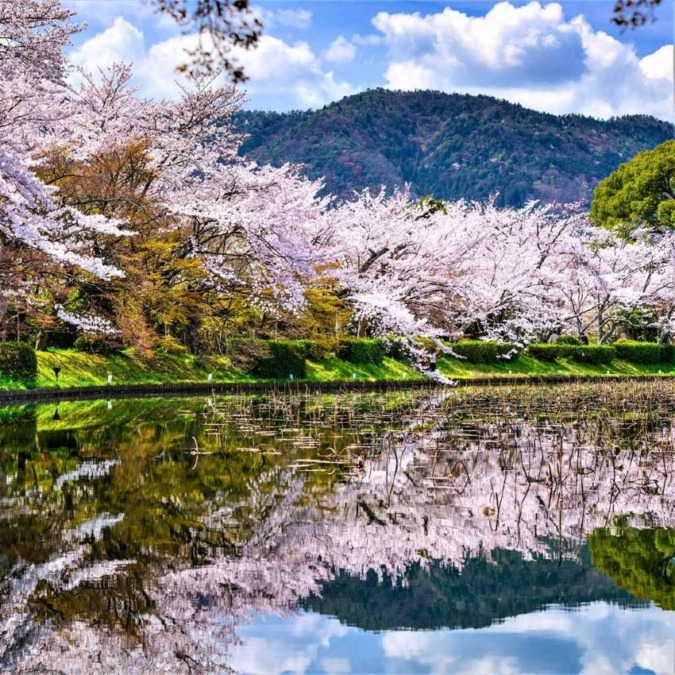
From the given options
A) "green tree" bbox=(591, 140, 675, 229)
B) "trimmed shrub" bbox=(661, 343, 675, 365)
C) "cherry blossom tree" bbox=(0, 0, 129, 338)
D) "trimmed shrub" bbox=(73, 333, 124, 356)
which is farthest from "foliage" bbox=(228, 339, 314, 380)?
"green tree" bbox=(591, 140, 675, 229)

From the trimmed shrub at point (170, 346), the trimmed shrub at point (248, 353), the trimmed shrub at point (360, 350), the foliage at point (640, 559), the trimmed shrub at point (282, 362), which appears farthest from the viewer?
the trimmed shrub at point (360, 350)

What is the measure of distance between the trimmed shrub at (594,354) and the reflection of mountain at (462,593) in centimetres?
3243

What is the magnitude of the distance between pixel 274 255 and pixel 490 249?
15.0m

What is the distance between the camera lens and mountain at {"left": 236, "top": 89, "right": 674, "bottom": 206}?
4099 inches

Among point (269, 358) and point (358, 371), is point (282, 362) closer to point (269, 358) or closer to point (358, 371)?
point (269, 358)

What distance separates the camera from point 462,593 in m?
5.90

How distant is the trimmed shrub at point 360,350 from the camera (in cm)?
3188

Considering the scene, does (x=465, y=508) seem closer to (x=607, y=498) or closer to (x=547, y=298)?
(x=607, y=498)

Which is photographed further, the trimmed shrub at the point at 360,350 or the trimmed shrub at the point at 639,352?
the trimmed shrub at the point at 639,352

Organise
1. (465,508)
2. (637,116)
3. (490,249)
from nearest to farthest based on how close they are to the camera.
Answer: (465,508), (490,249), (637,116)

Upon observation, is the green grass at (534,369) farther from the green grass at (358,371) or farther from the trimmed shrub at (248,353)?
the trimmed shrub at (248,353)

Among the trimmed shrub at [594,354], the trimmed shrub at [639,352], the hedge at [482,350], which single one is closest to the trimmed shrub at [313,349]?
the hedge at [482,350]

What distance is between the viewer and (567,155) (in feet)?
362

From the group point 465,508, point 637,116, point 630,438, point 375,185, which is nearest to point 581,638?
point 465,508
